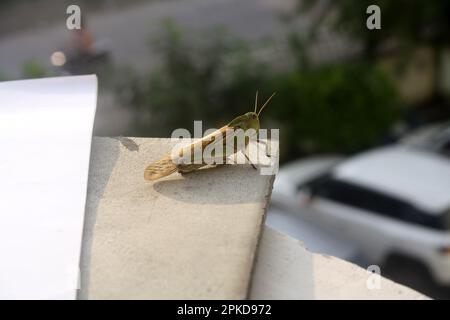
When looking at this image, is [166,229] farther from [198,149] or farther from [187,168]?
[198,149]

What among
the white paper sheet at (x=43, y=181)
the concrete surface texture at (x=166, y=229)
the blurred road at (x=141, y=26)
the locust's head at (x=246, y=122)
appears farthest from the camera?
the blurred road at (x=141, y=26)

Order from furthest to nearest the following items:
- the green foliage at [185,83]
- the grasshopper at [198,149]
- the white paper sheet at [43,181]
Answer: the green foliage at [185,83] < the grasshopper at [198,149] < the white paper sheet at [43,181]

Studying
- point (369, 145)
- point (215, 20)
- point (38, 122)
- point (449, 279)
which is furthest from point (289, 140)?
point (38, 122)

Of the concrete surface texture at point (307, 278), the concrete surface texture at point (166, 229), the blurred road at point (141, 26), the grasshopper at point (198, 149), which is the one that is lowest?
the blurred road at point (141, 26)

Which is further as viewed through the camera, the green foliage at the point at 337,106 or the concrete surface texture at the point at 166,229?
the green foliage at the point at 337,106

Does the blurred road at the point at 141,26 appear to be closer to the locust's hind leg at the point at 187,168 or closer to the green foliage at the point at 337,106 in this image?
the green foliage at the point at 337,106

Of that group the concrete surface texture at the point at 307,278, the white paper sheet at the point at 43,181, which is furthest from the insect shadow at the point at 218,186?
the white paper sheet at the point at 43,181
